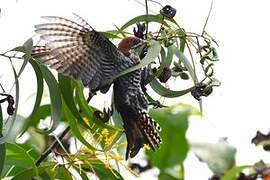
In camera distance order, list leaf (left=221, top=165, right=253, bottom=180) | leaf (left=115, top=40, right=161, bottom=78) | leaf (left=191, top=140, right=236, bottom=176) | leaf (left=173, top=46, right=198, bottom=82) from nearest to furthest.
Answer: leaf (left=115, top=40, right=161, bottom=78) < leaf (left=173, top=46, right=198, bottom=82) < leaf (left=221, top=165, right=253, bottom=180) < leaf (left=191, top=140, right=236, bottom=176)

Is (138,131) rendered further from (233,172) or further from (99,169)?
(233,172)

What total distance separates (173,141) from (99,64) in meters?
0.56

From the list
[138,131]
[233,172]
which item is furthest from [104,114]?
[233,172]

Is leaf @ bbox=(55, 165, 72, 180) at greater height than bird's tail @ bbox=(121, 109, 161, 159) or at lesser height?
lesser

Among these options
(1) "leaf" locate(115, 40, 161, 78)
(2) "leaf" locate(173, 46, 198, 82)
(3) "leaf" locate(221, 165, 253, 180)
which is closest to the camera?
(1) "leaf" locate(115, 40, 161, 78)

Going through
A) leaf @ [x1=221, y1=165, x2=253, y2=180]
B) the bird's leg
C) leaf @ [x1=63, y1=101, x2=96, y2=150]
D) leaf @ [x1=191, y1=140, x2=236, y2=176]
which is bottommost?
leaf @ [x1=191, y1=140, x2=236, y2=176]

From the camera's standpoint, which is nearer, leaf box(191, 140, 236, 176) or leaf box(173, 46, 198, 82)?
leaf box(173, 46, 198, 82)

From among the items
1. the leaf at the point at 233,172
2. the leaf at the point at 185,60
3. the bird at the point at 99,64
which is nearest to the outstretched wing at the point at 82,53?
the bird at the point at 99,64

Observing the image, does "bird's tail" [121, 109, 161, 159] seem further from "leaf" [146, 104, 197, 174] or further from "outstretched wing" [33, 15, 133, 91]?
"leaf" [146, 104, 197, 174]

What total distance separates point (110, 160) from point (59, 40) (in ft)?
0.81

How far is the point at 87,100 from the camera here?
3.24ft

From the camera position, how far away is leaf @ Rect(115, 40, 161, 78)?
2.82 feet

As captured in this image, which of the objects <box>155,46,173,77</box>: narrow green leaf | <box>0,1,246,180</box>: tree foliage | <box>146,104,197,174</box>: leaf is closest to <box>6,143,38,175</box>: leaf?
<box>0,1,246,180</box>: tree foliage

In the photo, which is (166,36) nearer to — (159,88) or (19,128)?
(159,88)
